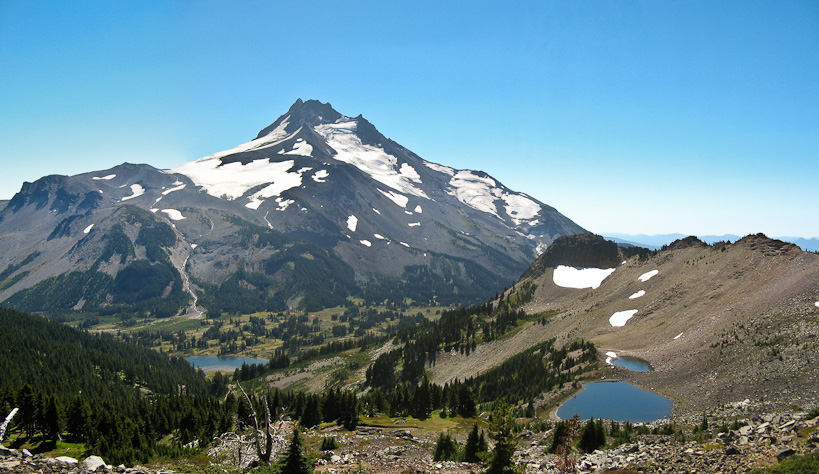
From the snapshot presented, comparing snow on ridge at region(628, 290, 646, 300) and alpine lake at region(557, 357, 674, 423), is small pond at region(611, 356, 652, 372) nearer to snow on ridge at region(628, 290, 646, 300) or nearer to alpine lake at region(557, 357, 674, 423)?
alpine lake at region(557, 357, 674, 423)

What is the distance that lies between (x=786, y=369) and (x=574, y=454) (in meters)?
33.7

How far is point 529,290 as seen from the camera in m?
175

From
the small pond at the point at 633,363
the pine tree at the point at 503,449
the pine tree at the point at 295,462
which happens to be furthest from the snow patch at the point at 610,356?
the pine tree at the point at 295,462

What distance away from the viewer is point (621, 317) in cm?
11150

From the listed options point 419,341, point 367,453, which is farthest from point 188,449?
point 419,341

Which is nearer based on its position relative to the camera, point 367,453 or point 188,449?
point 367,453

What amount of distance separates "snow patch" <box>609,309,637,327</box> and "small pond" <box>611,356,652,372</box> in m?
25.3

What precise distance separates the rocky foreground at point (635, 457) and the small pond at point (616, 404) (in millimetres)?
18184

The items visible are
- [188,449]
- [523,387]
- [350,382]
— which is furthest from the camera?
[350,382]

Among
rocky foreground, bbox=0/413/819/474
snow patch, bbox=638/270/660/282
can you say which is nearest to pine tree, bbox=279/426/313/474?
rocky foreground, bbox=0/413/819/474

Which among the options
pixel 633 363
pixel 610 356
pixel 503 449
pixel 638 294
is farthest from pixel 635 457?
pixel 638 294

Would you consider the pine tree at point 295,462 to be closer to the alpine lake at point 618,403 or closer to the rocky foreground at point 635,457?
the rocky foreground at point 635,457

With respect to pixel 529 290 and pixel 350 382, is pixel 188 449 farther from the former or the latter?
pixel 529 290

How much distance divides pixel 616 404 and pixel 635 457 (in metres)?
37.2
